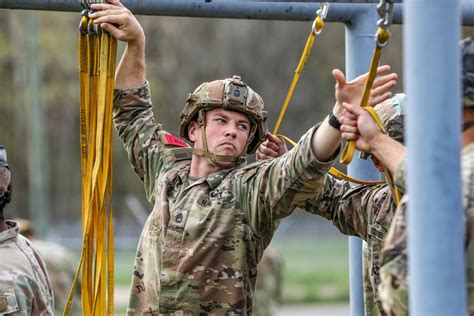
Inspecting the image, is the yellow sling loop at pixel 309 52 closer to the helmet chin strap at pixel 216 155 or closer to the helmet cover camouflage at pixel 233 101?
the helmet cover camouflage at pixel 233 101

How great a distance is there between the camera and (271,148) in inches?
245

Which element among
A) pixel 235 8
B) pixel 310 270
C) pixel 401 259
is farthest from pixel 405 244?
pixel 310 270

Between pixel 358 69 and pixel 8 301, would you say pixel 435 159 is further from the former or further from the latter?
pixel 8 301

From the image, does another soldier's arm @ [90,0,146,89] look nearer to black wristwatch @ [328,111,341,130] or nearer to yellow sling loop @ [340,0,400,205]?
black wristwatch @ [328,111,341,130]

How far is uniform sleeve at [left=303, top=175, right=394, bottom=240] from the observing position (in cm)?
586

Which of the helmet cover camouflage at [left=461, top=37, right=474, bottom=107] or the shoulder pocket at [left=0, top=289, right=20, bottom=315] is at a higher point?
the helmet cover camouflage at [left=461, top=37, right=474, bottom=107]

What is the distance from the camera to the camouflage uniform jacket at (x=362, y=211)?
583 centimetres

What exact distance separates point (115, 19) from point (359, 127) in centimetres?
170

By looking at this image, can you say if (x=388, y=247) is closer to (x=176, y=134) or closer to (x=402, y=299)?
(x=402, y=299)

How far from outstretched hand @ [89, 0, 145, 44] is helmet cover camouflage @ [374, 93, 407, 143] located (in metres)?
1.29

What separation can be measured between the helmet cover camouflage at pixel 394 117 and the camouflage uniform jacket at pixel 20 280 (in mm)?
1933

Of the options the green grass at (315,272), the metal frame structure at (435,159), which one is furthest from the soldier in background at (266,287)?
the metal frame structure at (435,159)

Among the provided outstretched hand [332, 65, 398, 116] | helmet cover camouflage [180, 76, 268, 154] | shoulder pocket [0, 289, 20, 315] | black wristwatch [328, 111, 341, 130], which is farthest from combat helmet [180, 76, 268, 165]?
shoulder pocket [0, 289, 20, 315]

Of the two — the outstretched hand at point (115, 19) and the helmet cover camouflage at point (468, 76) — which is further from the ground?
the outstretched hand at point (115, 19)
